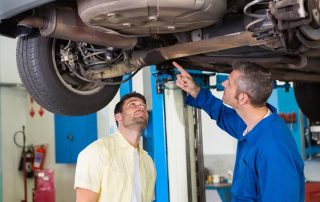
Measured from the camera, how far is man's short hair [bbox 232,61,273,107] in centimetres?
154

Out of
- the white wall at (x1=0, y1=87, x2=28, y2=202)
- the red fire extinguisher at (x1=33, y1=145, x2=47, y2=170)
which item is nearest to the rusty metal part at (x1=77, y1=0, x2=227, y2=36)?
the white wall at (x1=0, y1=87, x2=28, y2=202)

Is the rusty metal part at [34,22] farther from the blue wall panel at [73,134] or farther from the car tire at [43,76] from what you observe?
the blue wall panel at [73,134]

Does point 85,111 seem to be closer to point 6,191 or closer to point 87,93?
point 87,93

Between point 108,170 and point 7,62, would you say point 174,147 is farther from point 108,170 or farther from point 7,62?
point 7,62

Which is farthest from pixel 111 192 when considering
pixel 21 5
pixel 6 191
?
pixel 6 191

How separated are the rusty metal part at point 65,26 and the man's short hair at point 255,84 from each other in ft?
1.80

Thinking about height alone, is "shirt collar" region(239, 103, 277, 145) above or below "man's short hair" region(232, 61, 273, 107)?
below

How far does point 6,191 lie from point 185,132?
4.13m

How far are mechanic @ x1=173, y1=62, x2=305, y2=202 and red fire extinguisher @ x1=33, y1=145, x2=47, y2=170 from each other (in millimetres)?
4772

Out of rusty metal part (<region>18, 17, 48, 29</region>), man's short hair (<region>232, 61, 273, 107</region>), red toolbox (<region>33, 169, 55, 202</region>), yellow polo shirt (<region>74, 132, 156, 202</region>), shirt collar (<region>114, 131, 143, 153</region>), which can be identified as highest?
rusty metal part (<region>18, 17, 48, 29</region>)

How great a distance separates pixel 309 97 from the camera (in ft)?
Answer: 9.38

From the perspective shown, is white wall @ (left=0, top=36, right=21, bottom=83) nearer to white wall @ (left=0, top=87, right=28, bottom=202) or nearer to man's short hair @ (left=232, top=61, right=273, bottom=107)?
white wall @ (left=0, top=87, right=28, bottom=202)

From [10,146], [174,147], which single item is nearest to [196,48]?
[174,147]

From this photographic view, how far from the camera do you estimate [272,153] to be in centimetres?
137
